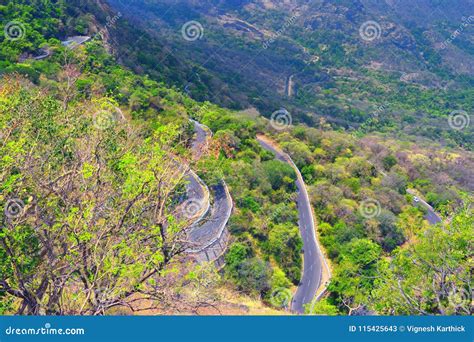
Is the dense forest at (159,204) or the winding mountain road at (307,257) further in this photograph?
the winding mountain road at (307,257)

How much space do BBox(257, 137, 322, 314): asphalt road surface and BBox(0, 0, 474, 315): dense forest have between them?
620 millimetres

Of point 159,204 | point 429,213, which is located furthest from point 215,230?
point 429,213

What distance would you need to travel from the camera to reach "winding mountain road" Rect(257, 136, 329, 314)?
21.9 meters

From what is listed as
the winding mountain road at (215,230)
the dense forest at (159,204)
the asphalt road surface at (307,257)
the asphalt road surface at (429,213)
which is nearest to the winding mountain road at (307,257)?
the asphalt road surface at (307,257)

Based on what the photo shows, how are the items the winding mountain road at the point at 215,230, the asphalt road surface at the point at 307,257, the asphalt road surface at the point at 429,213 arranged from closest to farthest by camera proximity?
the winding mountain road at the point at 215,230
the asphalt road surface at the point at 307,257
the asphalt road surface at the point at 429,213

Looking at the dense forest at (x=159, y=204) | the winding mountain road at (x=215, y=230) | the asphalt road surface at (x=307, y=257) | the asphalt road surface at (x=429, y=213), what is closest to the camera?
the dense forest at (x=159, y=204)

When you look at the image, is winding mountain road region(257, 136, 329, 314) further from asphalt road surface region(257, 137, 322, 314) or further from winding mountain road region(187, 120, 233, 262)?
winding mountain road region(187, 120, 233, 262)

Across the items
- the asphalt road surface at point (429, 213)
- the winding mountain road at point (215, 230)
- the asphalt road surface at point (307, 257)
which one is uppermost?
the winding mountain road at point (215, 230)

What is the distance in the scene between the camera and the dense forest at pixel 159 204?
8.76 m

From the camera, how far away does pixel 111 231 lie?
362 inches

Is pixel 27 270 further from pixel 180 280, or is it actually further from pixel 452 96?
pixel 452 96

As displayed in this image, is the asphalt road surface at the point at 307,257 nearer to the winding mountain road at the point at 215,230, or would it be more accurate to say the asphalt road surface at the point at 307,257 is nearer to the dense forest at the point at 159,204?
the dense forest at the point at 159,204

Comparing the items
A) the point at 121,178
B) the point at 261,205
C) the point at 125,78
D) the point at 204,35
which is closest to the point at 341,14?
the point at 204,35

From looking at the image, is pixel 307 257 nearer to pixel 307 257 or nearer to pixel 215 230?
pixel 307 257
